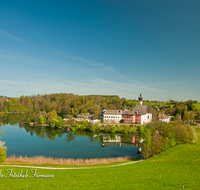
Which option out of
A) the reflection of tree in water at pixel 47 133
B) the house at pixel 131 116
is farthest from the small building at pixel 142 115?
the reflection of tree in water at pixel 47 133

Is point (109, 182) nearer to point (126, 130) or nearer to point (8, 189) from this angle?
point (8, 189)

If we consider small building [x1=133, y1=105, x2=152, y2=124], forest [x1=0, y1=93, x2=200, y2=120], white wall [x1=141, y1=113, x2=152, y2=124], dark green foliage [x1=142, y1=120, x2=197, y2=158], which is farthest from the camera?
forest [x1=0, y1=93, x2=200, y2=120]

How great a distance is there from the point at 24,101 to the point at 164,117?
11687 cm

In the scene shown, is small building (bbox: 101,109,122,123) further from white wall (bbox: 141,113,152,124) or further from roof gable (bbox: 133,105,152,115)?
white wall (bbox: 141,113,152,124)

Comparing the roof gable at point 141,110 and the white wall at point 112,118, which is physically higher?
the roof gable at point 141,110

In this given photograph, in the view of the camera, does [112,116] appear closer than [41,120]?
No

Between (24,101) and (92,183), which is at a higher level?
(24,101)

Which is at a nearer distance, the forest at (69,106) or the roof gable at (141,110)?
the roof gable at (141,110)

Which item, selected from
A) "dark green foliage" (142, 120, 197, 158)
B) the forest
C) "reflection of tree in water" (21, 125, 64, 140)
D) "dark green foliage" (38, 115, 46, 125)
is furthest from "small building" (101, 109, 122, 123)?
"dark green foliage" (142, 120, 197, 158)

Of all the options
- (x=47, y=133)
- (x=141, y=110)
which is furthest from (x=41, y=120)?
(x=141, y=110)

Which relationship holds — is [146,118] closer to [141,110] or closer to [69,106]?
[141,110]

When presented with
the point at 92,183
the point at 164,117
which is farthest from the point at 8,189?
the point at 164,117

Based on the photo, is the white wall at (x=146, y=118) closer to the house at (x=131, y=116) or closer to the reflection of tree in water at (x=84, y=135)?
the house at (x=131, y=116)

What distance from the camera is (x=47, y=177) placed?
15180mm
